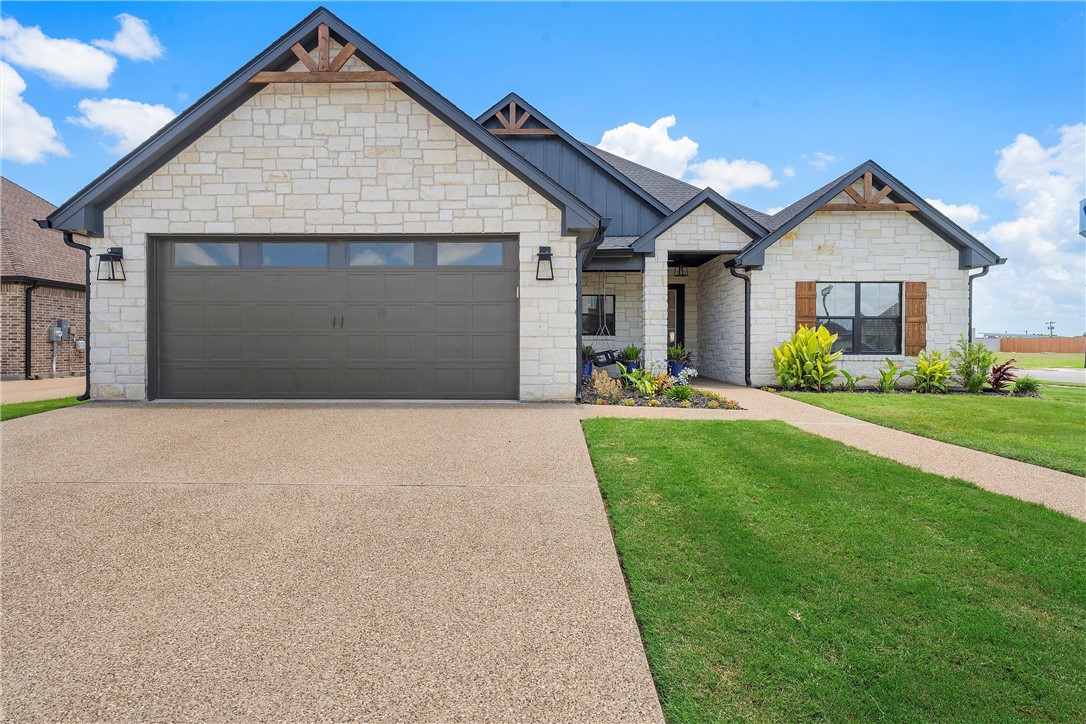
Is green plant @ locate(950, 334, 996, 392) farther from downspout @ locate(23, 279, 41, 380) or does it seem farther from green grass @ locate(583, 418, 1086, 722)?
downspout @ locate(23, 279, 41, 380)

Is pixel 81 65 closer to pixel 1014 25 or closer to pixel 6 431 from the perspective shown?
pixel 6 431

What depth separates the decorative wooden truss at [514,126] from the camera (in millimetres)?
13617

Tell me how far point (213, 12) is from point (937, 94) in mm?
15656

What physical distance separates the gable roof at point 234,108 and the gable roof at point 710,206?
12.3 feet

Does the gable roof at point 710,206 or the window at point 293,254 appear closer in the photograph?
the window at point 293,254

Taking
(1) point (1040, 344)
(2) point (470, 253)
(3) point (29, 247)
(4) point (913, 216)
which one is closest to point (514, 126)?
(2) point (470, 253)

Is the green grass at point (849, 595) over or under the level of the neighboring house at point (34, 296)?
under

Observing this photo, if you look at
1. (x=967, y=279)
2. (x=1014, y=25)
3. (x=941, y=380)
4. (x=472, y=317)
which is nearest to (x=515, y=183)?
(x=472, y=317)

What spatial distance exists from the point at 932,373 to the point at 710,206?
5.75 m

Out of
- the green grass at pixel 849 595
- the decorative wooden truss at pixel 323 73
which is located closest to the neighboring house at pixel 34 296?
the decorative wooden truss at pixel 323 73

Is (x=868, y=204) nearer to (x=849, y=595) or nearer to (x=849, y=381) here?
(x=849, y=381)

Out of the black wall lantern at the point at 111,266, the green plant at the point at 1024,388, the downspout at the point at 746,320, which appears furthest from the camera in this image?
the downspout at the point at 746,320

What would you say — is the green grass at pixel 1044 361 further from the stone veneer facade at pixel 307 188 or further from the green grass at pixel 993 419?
the stone veneer facade at pixel 307 188

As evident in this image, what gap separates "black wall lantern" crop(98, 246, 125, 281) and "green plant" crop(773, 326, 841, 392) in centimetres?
1207
